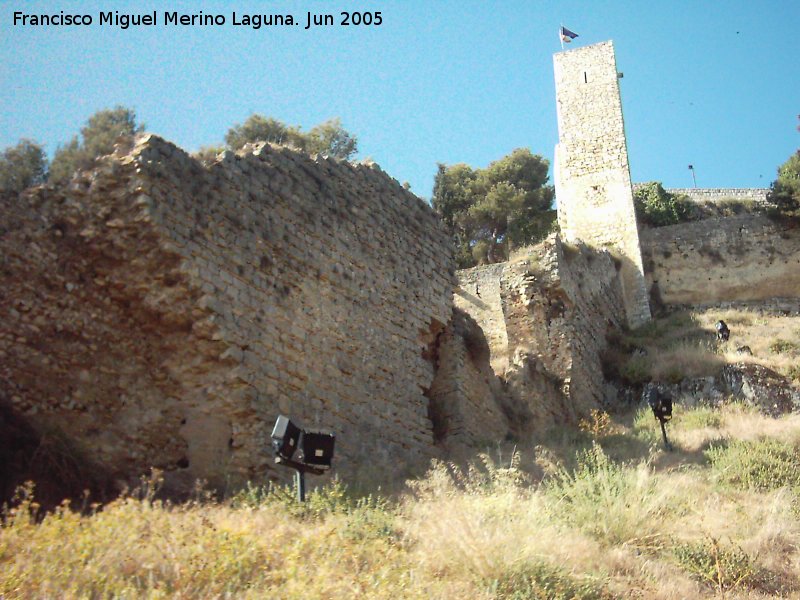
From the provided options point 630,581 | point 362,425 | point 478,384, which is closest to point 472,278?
point 478,384

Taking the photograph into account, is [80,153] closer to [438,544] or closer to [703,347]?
[438,544]

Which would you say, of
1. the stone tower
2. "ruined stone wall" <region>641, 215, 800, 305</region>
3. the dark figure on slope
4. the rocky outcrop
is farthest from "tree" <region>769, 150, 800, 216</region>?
the rocky outcrop

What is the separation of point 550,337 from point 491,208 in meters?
15.2

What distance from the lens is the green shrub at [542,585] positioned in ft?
15.9

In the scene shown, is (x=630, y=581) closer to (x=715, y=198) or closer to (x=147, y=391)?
(x=147, y=391)

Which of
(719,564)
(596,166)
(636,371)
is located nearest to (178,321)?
(719,564)

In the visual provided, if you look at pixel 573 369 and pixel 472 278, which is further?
pixel 472 278

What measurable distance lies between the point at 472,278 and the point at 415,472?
509 inches

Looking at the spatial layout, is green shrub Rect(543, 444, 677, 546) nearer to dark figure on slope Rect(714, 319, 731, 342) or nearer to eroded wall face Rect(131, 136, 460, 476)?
eroded wall face Rect(131, 136, 460, 476)

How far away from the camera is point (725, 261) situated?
2627cm

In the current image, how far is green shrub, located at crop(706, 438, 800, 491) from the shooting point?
8109 millimetres

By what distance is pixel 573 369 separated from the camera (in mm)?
14555

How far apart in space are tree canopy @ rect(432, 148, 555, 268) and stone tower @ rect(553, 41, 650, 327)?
6.24 ft

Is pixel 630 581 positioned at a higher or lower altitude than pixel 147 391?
lower
